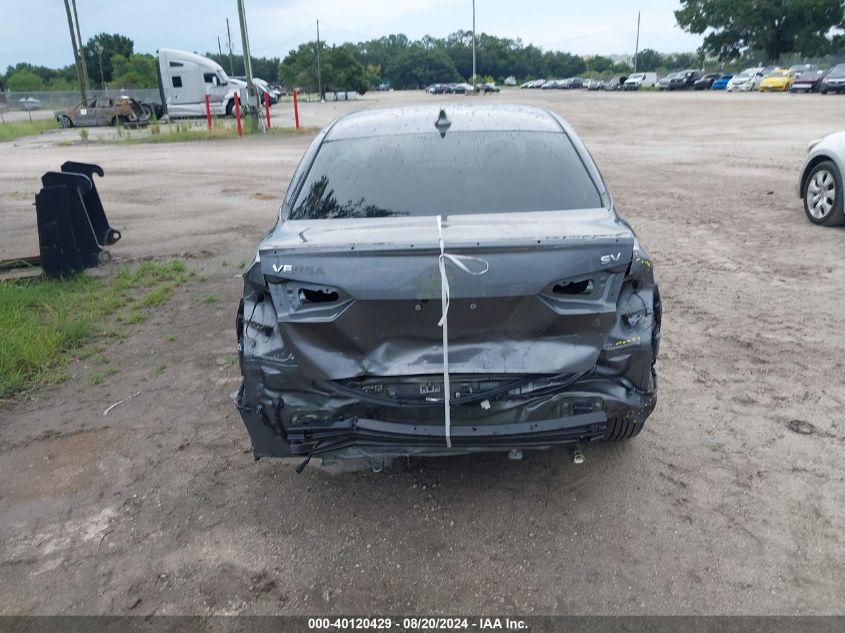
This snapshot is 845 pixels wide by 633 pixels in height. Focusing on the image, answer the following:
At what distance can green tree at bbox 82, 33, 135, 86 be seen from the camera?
87.2 meters

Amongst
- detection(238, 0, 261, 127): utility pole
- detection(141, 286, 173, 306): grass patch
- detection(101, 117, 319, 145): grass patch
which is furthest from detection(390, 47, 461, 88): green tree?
detection(141, 286, 173, 306): grass patch

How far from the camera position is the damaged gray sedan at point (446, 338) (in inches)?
113

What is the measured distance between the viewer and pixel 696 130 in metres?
21.0

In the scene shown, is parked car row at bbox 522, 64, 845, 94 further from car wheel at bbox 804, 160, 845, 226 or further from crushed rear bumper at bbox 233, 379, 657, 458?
crushed rear bumper at bbox 233, 379, 657, 458

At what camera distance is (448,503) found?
3402mm

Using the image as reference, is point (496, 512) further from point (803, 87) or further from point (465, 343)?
point (803, 87)

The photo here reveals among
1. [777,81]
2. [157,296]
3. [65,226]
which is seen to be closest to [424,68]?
[777,81]

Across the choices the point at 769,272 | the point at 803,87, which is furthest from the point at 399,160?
the point at 803,87

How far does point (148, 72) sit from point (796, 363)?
8514 cm

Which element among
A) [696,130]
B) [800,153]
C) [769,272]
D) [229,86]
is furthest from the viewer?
[229,86]

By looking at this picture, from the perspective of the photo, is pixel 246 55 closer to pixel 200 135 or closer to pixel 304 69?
pixel 200 135

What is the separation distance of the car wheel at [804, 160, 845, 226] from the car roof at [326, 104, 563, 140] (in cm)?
514

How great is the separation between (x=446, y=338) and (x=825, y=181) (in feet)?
24.0

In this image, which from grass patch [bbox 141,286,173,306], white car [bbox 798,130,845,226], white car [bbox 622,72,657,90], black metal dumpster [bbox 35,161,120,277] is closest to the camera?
grass patch [bbox 141,286,173,306]
